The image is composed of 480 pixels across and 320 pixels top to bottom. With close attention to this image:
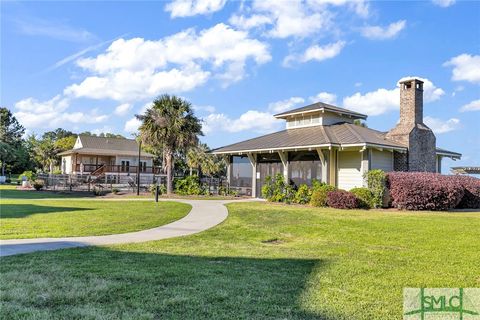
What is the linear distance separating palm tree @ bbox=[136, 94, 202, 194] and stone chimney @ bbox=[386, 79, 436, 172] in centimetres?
1239

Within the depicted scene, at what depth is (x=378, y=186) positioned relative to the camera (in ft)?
55.6

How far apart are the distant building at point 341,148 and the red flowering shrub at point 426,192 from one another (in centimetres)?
219

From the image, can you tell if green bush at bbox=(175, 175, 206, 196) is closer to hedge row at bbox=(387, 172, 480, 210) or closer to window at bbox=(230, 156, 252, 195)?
window at bbox=(230, 156, 252, 195)

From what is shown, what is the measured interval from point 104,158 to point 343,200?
116ft

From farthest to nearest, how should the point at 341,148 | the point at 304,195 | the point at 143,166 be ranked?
1. the point at 143,166
2. the point at 341,148
3. the point at 304,195

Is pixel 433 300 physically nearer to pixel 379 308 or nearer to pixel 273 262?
pixel 379 308

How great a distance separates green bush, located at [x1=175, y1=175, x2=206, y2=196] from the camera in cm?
2556

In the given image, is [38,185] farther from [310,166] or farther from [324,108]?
[324,108]

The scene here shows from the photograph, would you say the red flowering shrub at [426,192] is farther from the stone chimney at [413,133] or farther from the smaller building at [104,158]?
the smaller building at [104,158]

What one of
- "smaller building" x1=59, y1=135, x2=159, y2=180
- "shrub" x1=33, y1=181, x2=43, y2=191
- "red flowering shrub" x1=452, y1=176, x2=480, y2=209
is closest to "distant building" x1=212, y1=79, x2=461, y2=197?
"red flowering shrub" x1=452, y1=176, x2=480, y2=209

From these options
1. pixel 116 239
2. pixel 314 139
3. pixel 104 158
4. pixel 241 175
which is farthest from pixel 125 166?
pixel 116 239

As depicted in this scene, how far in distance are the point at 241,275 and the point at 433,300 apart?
8.09 ft

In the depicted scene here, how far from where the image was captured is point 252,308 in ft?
13.6

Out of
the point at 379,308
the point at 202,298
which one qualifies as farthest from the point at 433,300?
the point at 202,298
